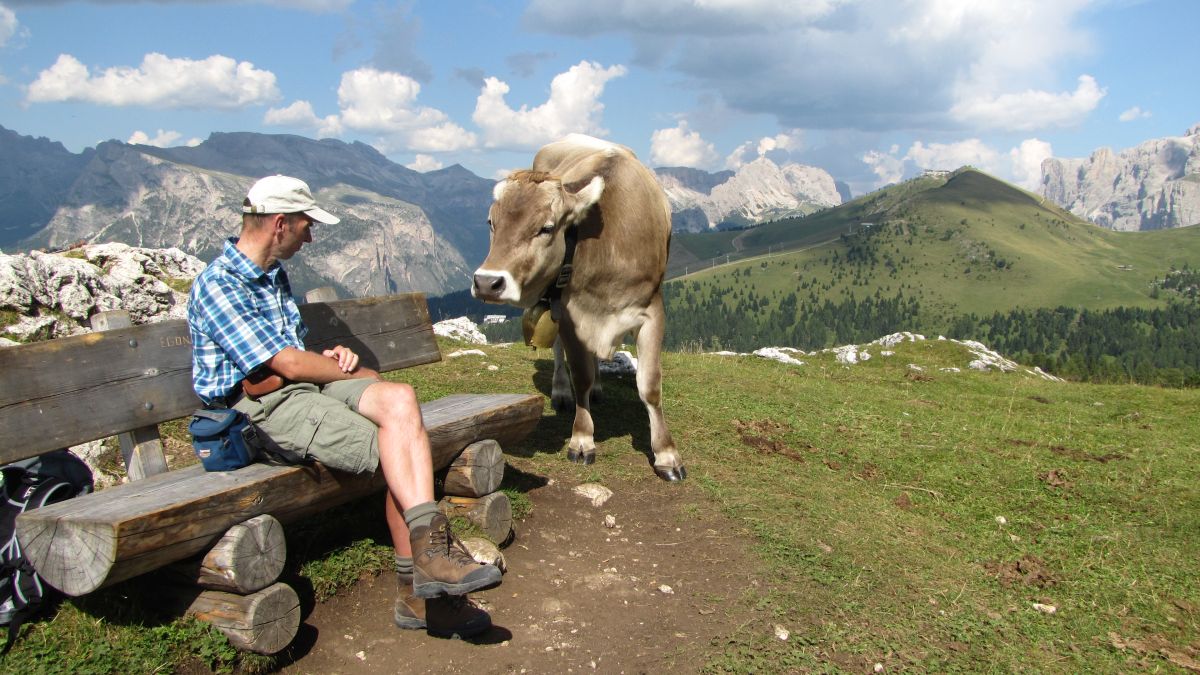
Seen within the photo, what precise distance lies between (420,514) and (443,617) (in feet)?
2.82

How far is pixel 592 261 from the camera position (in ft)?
30.2

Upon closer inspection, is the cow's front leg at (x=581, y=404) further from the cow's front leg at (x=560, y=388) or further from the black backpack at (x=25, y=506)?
the black backpack at (x=25, y=506)

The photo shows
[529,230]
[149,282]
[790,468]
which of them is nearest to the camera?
[529,230]

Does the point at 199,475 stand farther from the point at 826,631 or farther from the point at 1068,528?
the point at 1068,528

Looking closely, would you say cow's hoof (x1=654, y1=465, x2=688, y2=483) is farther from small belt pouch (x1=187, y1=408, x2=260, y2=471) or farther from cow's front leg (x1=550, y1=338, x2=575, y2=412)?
small belt pouch (x1=187, y1=408, x2=260, y2=471)

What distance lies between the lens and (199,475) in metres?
5.47

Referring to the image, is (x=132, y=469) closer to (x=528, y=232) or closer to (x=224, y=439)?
(x=224, y=439)

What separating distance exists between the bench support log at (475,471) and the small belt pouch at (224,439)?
202 cm

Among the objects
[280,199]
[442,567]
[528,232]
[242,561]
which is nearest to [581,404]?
[528,232]

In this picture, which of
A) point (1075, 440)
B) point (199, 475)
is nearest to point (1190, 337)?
point (1075, 440)

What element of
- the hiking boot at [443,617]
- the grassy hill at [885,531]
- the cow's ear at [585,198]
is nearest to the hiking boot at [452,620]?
the hiking boot at [443,617]

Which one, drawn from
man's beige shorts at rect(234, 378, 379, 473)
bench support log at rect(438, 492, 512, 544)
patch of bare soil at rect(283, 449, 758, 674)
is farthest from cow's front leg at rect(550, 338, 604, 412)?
man's beige shorts at rect(234, 378, 379, 473)

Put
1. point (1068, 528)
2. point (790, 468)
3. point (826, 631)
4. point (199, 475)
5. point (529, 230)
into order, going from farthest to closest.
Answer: point (790, 468) → point (1068, 528) → point (529, 230) → point (826, 631) → point (199, 475)

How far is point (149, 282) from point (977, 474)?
13343 mm
